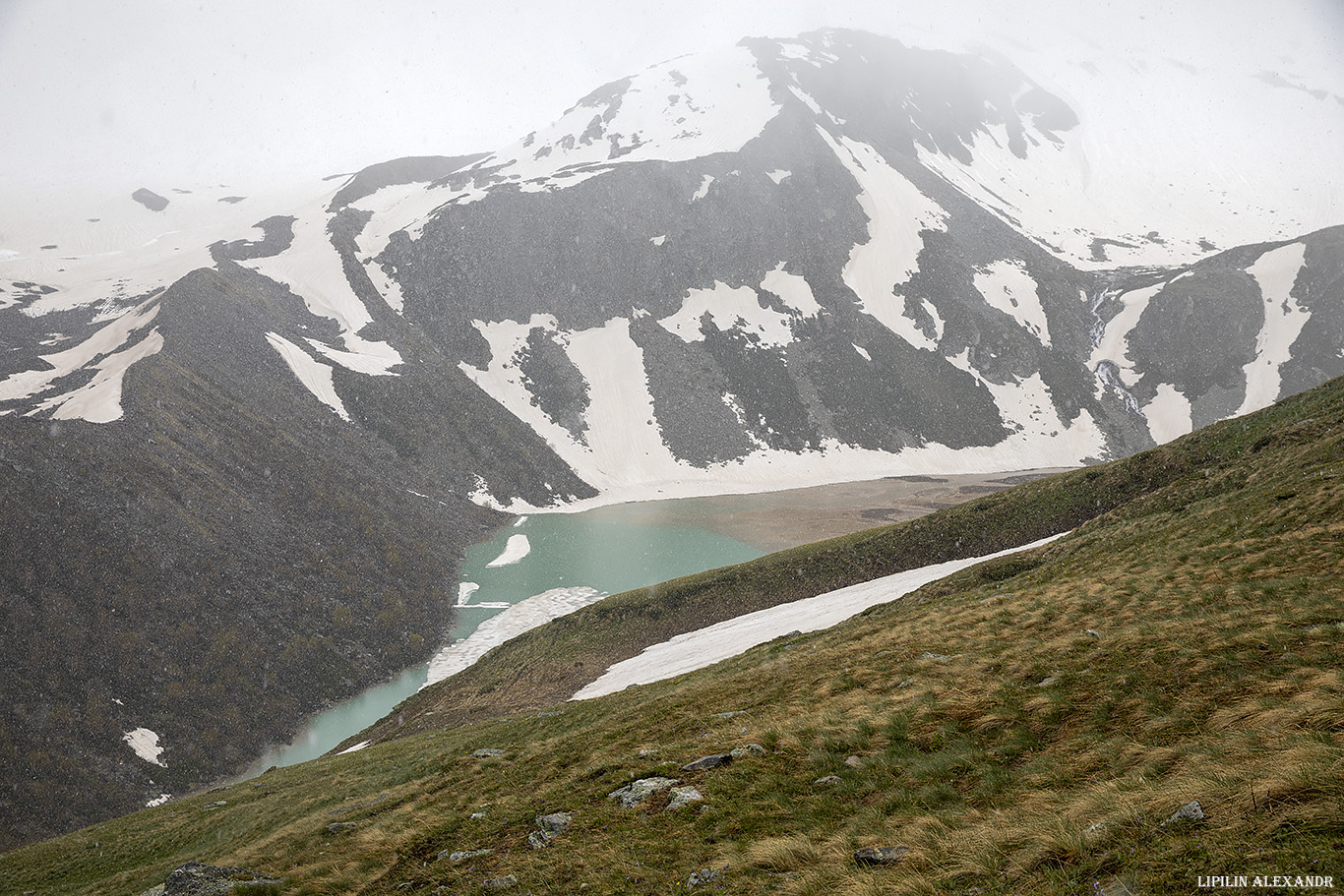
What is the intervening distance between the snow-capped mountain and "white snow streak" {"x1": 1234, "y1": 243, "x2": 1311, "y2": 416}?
0.64m

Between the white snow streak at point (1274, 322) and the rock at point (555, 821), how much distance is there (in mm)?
160048

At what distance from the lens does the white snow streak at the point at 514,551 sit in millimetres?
73938

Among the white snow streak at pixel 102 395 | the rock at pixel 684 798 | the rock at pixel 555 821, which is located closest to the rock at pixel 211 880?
the rock at pixel 555 821

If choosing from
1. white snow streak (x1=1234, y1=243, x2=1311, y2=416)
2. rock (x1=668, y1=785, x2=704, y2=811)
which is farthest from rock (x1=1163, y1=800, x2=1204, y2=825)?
white snow streak (x1=1234, y1=243, x2=1311, y2=416)

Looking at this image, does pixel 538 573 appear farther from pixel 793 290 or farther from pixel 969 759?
pixel 793 290

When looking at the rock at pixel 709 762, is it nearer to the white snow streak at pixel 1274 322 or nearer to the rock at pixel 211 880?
the rock at pixel 211 880

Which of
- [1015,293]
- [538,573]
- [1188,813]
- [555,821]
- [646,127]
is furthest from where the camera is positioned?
[646,127]

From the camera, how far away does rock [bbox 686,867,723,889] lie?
306 inches

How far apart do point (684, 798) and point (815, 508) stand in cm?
8859

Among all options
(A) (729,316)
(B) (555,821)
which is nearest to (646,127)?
(A) (729,316)

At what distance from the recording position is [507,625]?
5753cm

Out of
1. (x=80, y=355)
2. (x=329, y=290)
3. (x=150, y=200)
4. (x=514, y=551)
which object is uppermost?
(x=150, y=200)

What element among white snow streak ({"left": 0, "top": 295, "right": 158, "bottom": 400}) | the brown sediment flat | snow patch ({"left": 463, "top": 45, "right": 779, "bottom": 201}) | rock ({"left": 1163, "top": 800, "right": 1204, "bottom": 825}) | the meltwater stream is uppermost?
snow patch ({"left": 463, "top": 45, "right": 779, "bottom": 201})

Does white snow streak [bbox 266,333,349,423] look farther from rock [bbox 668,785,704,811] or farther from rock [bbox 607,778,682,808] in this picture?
rock [bbox 668,785,704,811]
